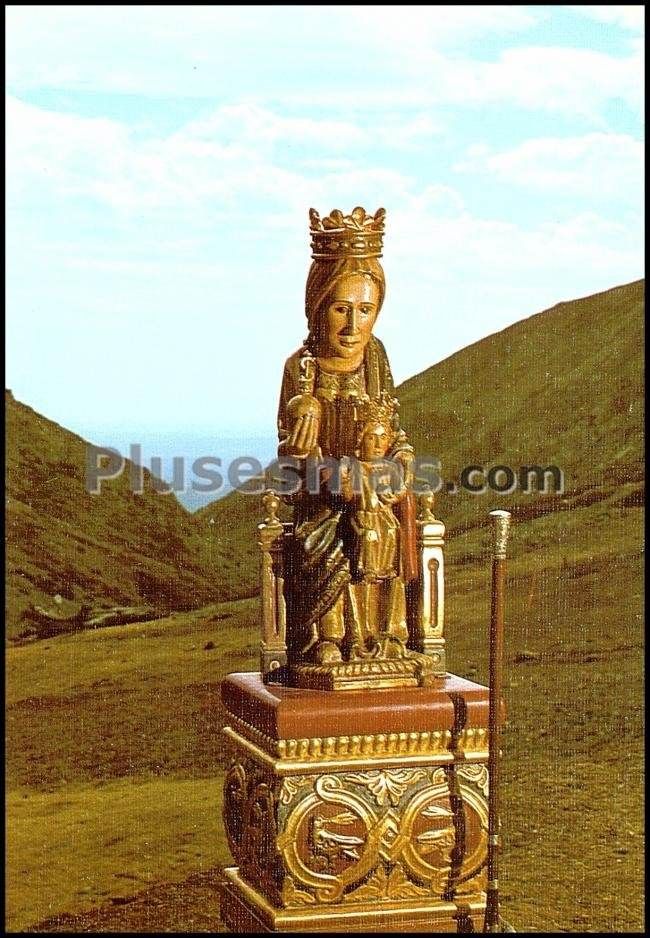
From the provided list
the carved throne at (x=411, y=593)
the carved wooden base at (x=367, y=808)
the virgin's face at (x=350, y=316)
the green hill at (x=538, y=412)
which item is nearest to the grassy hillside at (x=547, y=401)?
the green hill at (x=538, y=412)

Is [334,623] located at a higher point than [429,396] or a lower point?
lower

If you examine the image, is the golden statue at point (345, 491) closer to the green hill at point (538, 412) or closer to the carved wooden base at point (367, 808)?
the carved wooden base at point (367, 808)

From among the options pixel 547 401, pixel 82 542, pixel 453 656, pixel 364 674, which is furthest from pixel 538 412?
pixel 364 674

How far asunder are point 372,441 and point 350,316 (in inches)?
19.3

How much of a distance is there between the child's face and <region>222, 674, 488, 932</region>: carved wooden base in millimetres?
896

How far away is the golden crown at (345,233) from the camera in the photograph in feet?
23.4

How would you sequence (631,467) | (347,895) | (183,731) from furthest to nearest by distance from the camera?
(631,467) < (183,731) < (347,895)

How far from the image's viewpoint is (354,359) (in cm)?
731

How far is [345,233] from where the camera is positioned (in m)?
7.13

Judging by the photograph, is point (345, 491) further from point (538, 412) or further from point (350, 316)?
point (538, 412)

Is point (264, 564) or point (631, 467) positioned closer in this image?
point (264, 564)

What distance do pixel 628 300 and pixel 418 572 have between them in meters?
7.00

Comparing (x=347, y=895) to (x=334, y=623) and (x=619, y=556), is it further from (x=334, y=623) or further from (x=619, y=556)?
(x=619, y=556)

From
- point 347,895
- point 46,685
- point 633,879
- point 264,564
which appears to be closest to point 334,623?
point 264,564
